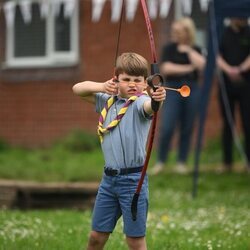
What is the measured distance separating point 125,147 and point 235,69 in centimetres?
570

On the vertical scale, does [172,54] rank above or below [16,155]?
above

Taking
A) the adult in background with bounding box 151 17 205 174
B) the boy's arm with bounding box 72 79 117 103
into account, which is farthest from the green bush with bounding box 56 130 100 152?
A: the boy's arm with bounding box 72 79 117 103

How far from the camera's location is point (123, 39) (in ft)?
46.2

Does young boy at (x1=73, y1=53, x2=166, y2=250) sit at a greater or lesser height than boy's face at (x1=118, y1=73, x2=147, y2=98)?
lesser

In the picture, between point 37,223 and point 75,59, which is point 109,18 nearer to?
point 75,59

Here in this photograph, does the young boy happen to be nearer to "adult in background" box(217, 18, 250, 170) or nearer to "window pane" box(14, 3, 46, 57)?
"adult in background" box(217, 18, 250, 170)

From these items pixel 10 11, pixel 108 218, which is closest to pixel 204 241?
pixel 108 218

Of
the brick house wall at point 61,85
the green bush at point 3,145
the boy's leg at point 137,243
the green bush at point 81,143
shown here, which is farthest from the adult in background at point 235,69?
the boy's leg at point 137,243

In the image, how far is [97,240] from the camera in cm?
529

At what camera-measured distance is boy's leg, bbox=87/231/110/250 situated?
17.3 ft

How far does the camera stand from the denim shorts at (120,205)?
512cm

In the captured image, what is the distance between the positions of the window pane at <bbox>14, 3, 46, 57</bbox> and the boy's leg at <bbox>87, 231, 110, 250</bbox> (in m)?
9.76

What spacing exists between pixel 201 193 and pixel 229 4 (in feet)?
A: 7.70

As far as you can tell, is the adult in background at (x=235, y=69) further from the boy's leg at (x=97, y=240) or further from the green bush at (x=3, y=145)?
the boy's leg at (x=97, y=240)
